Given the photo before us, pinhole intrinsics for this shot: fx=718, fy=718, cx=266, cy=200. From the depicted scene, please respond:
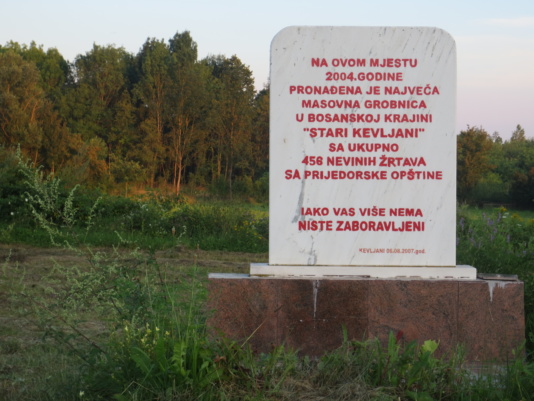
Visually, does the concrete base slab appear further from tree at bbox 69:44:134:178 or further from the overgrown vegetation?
tree at bbox 69:44:134:178

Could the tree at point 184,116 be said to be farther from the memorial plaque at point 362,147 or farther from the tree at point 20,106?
the memorial plaque at point 362,147

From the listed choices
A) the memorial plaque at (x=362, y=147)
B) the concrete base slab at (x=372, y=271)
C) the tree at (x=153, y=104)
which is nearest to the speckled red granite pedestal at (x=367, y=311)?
the concrete base slab at (x=372, y=271)

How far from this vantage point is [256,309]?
17.1 feet

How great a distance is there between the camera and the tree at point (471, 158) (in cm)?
3459

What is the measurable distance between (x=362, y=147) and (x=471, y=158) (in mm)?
31267

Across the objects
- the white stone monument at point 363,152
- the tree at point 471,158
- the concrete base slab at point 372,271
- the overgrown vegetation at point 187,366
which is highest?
the tree at point 471,158

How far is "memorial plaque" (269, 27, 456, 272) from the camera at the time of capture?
5.43 meters

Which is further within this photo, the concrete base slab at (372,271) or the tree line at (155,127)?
the tree line at (155,127)

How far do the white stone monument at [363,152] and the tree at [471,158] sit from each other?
2923cm

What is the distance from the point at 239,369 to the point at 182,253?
27.9ft

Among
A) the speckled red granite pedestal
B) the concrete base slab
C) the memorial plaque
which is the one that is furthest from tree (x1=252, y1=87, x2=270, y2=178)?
the speckled red granite pedestal

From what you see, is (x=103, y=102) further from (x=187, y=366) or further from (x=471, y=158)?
(x=187, y=366)

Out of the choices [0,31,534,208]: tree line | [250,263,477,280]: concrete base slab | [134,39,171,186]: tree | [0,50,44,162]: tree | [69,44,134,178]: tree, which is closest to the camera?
[250,263,477,280]: concrete base slab

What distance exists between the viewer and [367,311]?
525 centimetres
